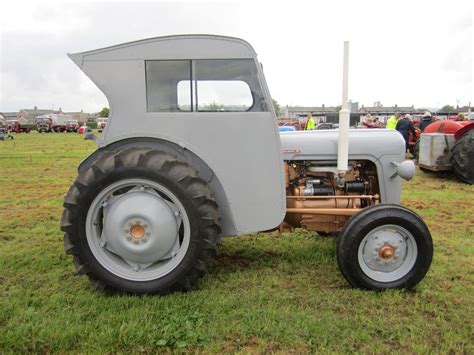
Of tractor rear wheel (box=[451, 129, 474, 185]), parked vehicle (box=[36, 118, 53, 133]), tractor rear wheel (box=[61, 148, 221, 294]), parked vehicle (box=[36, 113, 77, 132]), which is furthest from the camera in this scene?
parked vehicle (box=[36, 113, 77, 132])

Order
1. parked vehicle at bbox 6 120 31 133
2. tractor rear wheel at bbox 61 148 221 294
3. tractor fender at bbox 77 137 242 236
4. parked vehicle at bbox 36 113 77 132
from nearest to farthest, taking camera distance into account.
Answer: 1. tractor rear wheel at bbox 61 148 221 294
2. tractor fender at bbox 77 137 242 236
3. parked vehicle at bbox 6 120 31 133
4. parked vehicle at bbox 36 113 77 132

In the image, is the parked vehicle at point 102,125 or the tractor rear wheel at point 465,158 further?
the tractor rear wheel at point 465,158

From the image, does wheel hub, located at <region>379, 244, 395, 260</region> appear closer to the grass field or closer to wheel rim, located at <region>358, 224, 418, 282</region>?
wheel rim, located at <region>358, 224, 418, 282</region>

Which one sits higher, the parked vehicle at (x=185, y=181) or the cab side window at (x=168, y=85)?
the cab side window at (x=168, y=85)

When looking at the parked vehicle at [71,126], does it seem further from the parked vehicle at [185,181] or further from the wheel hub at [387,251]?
the wheel hub at [387,251]

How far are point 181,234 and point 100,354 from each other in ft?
3.76

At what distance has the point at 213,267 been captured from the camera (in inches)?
163

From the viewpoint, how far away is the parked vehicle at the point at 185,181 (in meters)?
3.29

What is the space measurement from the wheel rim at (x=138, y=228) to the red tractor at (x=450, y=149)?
25.3ft

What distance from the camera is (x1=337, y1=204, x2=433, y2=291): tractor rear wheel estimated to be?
136 inches

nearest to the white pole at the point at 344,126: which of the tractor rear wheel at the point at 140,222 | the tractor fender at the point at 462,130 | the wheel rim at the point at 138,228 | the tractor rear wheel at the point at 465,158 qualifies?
the tractor rear wheel at the point at 140,222

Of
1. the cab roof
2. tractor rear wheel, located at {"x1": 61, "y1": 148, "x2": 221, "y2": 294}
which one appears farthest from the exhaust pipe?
tractor rear wheel, located at {"x1": 61, "y1": 148, "x2": 221, "y2": 294}

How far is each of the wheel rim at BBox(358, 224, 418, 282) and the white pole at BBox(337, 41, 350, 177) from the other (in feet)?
2.24

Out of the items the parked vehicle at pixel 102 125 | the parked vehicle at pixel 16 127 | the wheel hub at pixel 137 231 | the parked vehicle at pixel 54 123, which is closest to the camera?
the wheel hub at pixel 137 231
